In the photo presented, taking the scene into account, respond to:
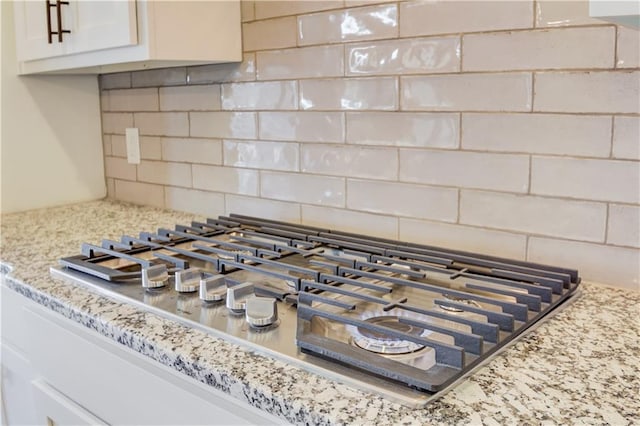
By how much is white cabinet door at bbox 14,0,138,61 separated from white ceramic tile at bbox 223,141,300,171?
0.39 meters

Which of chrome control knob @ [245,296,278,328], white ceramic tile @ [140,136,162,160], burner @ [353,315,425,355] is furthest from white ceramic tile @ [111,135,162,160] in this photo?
burner @ [353,315,425,355]

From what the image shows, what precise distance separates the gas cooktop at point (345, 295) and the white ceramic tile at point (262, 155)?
0.23 meters

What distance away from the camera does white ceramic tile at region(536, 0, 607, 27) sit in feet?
3.39

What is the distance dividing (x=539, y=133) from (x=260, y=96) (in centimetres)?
73

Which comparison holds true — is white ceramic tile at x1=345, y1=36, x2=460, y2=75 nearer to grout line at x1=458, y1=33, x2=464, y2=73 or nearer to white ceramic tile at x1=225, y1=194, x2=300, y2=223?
grout line at x1=458, y1=33, x2=464, y2=73

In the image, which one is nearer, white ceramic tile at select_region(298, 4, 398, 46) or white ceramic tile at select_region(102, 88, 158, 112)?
white ceramic tile at select_region(298, 4, 398, 46)

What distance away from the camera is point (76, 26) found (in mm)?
1541

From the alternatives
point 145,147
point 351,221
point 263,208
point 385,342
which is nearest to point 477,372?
point 385,342

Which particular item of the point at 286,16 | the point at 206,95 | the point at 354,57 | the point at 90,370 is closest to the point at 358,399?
the point at 90,370

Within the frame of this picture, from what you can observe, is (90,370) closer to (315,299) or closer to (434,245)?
(315,299)

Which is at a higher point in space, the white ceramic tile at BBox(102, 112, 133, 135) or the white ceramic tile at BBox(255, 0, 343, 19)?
the white ceramic tile at BBox(255, 0, 343, 19)

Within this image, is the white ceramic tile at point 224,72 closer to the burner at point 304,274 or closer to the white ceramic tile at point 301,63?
the white ceramic tile at point 301,63

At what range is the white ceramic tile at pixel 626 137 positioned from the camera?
101 centimetres

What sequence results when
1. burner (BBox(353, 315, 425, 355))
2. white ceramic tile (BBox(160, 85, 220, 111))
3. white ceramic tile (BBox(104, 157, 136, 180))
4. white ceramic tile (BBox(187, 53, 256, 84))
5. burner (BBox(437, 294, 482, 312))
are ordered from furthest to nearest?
white ceramic tile (BBox(104, 157, 136, 180)) < white ceramic tile (BBox(160, 85, 220, 111)) < white ceramic tile (BBox(187, 53, 256, 84)) < burner (BBox(437, 294, 482, 312)) < burner (BBox(353, 315, 425, 355))
